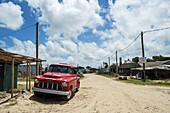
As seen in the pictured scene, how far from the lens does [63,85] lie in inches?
258

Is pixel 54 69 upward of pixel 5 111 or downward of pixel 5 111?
upward

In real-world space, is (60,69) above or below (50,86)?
above

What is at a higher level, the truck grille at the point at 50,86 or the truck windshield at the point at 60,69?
the truck windshield at the point at 60,69

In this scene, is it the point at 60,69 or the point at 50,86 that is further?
the point at 60,69

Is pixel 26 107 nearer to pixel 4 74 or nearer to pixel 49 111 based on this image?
pixel 49 111

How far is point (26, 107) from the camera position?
541 centimetres

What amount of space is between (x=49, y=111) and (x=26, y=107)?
1086 millimetres

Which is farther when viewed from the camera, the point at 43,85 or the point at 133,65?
the point at 133,65

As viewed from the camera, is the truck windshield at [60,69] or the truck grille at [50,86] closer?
the truck grille at [50,86]

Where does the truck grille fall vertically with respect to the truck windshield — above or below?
below

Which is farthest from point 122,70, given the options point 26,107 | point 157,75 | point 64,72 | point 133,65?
point 26,107

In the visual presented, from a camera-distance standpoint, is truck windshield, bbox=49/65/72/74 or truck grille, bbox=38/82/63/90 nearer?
truck grille, bbox=38/82/63/90

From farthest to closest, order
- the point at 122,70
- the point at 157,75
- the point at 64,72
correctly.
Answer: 1. the point at 122,70
2. the point at 157,75
3. the point at 64,72

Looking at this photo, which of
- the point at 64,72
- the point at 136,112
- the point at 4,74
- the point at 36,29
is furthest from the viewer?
the point at 36,29
